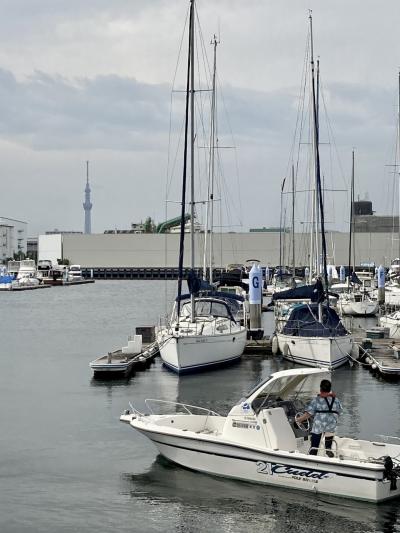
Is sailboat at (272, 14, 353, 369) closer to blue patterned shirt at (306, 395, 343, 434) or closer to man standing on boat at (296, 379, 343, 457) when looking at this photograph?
man standing on boat at (296, 379, 343, 457)

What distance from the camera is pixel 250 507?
18.0 m

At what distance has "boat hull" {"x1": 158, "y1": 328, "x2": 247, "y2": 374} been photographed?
115ft

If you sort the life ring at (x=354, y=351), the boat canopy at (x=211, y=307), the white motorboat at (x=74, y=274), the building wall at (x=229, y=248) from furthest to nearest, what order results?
the building wall at (x=229, y=248), the white motorboat at (x=74, y=274), the boat canopy at (x=211, y=307), the life ring at (x=354, y=351)

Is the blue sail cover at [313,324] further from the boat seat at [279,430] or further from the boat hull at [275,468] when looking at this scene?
the boat seat at [279,430]

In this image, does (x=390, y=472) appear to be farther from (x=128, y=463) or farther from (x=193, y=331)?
(x=193, y=331)

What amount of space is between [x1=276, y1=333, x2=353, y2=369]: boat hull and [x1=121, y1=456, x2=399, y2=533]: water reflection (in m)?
17.3

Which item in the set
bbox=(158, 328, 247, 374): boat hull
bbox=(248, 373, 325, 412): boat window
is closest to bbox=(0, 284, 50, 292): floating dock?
bbox=(158, 328, 247, 374): boat hull

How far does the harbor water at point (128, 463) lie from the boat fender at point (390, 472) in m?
0.51

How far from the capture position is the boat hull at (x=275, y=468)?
1767 cm

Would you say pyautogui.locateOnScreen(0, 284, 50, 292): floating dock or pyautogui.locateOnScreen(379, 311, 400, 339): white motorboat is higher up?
pyautogui.locateOnScreen(379, 311, 400, 339): white motorboat

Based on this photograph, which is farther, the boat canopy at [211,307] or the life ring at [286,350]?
the boat canopy at [211,307]

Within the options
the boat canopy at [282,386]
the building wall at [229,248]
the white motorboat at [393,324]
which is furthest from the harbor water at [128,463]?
the building wall at [229,248]

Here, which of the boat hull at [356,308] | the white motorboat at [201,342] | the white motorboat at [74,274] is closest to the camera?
the white motorboat at [201,342]

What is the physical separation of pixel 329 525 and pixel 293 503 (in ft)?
3.98
